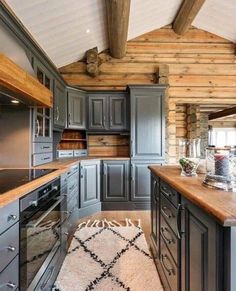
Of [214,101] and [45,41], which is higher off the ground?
[45,41]

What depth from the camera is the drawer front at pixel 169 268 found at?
1595 mm

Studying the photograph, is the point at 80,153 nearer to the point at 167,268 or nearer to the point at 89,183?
the point at 89,183

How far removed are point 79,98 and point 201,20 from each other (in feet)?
9.50

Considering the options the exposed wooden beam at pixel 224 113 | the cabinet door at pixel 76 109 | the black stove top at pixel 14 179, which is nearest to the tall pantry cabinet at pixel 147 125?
the cabinet door at pixel 76 109

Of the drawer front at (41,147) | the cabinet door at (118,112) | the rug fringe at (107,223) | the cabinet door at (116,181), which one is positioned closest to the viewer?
the drawer front at (41,147)

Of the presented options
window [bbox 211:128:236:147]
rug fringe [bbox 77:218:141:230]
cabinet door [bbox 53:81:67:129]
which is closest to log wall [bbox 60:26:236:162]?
cabinet door [bbox 53:81:67:129]

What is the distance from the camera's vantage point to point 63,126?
13.4ft

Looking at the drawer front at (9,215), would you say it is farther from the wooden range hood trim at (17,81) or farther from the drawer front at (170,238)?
the drawer front at (170,238)

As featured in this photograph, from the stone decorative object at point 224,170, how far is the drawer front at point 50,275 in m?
1.30

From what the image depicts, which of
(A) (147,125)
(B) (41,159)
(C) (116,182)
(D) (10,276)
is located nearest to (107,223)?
(C) (116,182)

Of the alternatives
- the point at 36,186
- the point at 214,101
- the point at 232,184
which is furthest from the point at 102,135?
the point at 232,184

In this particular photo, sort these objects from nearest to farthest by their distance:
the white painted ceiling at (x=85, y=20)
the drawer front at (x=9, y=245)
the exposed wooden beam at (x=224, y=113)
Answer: the drawer front at (x=9, y=245)
the white painted ceiling at (x=85, y=20)
the exposed wooden beam at (x=224, y=113)

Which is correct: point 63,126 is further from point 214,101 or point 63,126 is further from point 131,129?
point 214,101

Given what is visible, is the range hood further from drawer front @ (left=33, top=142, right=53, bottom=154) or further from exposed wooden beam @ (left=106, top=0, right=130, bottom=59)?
exposed wooden beam @ (left=106, top=0, right=130, bottom=59)
